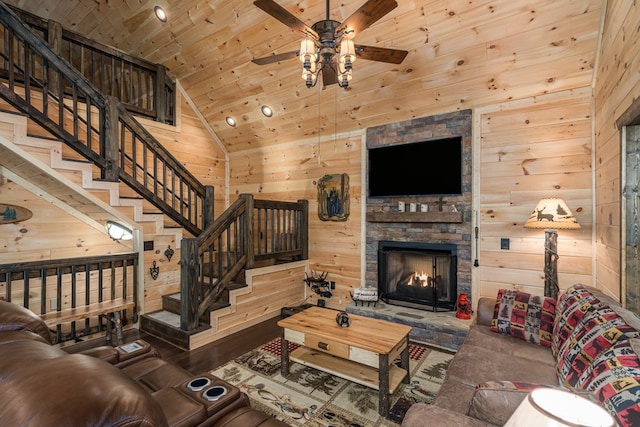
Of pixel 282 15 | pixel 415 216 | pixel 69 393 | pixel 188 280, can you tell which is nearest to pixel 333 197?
pixel 415 216

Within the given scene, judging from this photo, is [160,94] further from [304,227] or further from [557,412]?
[557,412]

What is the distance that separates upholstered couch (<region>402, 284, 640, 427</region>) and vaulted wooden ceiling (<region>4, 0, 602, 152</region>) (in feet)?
7.39

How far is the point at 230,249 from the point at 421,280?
8.36ft

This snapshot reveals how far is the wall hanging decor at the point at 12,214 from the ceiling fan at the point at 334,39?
3.80 m

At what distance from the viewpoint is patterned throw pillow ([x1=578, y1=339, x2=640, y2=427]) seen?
103cm

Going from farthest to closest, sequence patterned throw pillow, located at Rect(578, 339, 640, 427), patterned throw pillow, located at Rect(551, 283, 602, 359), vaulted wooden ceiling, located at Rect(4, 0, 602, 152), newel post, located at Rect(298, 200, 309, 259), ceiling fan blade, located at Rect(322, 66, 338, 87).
Answer: newel post, located at Rect(298, 200, 309, 259) → vaulted wooden ceiling, located at Rect(4, 0, 602, 152) → ceiling fan blade, located at Rect(322, 66, 338, 87) → patterned throw pillow, located at Rect(551, 283, 602, 359) → patterned throw pillow, located at Rect(578, 339, 640, 427)

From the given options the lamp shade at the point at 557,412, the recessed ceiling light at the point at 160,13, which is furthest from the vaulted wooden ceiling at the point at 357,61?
the lamp shade at the point at 557,412

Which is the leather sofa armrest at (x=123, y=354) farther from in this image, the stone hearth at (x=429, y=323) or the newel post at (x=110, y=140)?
the stone hearth at (x=429, y=323)

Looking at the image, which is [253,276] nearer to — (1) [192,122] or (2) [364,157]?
(2) [364,157]

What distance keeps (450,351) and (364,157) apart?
270 cm

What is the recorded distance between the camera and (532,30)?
2.91 m

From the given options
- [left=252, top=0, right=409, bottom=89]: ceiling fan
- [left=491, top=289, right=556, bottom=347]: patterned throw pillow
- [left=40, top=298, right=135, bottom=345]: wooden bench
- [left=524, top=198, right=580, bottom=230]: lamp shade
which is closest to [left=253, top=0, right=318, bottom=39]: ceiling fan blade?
[left=252, top=0, right=409, bottom=89]: ceiling fan

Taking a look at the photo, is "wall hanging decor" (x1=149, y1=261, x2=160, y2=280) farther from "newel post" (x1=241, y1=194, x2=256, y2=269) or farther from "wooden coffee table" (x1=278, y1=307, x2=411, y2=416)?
"wooden coffee table" (x1=278, y1=307, x2=411, y2=416)

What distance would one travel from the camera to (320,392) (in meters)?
2.64
